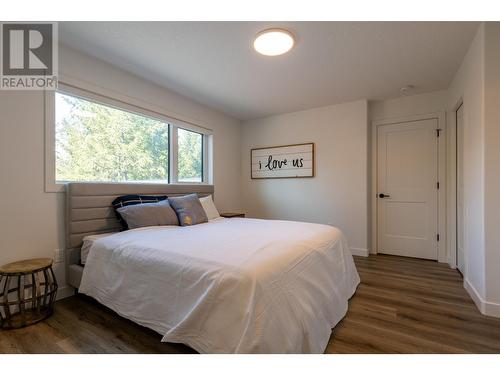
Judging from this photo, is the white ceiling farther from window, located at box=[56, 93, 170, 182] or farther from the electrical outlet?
the electrical outlet

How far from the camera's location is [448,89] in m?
3.19

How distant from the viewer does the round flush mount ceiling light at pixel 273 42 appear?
1.95 meters

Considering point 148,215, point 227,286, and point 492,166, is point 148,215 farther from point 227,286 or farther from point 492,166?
point 492,166

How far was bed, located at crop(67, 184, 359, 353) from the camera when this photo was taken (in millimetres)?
1190

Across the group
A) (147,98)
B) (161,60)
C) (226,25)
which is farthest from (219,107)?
(226,25)

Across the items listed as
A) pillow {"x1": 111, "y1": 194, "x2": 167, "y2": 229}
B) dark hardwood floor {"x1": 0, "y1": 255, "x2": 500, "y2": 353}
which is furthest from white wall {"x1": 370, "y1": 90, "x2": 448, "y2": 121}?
pillow {"x1": 111, "y1": 194, "x2": 167, "y2": 229}

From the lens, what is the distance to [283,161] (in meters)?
4.24

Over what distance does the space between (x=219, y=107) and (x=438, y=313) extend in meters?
3.74

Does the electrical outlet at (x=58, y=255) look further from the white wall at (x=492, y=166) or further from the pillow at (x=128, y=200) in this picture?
the white wall at (x=492, y=166)

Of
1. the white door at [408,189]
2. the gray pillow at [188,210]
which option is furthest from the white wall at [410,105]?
the gray pillow at [188,210]

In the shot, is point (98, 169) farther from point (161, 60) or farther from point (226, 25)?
point (226, 25)

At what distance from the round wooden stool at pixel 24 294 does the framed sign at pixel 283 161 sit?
10.8 ft

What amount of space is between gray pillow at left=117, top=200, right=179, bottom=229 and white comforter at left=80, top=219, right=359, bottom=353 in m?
0.24

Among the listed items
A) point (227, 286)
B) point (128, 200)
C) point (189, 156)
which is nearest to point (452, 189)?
point (227, 286)
